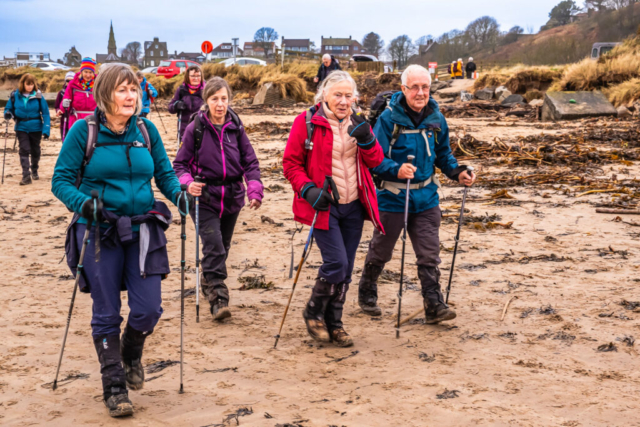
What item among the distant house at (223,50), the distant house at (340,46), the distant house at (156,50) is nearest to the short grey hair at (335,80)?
the distant house at (340,46)

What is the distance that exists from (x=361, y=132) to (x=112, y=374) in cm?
207

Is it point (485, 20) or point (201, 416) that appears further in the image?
point (485, 20)

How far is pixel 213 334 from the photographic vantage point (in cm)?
489

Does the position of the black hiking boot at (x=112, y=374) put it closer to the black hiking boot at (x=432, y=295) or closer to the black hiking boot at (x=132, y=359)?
the black hiking boot at (x=132, y=359)

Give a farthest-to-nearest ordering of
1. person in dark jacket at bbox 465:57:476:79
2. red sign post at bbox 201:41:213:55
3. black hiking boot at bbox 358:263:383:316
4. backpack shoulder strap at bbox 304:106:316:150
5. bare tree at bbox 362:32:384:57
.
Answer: bare tree at bbox 362:32:384:57, person in dark jacket at bbox 465:57:476:79, red sign post at bbox 201:41:213:55, black hiking boot at bbox 358:263:383:316, backpack shoulder strap at bbox 304:106:316:150

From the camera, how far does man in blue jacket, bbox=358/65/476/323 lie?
483cm

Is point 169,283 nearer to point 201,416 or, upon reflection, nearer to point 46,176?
point 201,416

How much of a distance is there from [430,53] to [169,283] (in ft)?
263

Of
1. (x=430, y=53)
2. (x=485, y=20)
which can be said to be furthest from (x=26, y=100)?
(x=485, y=20)

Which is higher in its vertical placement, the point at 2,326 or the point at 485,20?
the point at 485,20

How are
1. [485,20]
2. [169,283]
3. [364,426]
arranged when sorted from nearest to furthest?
1. [364,426]
2. [169,283]
3. [485,20]

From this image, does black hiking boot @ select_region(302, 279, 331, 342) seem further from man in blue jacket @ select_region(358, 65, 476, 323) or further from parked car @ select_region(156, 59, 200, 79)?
parked car @ select_region(156, 59, 200, 79)

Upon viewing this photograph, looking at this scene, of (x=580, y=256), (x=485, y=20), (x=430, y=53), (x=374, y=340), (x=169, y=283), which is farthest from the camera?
(x=485, y=20)

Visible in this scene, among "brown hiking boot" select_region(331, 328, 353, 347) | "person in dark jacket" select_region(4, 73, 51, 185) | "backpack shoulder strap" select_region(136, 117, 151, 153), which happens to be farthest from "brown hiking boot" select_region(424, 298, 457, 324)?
"person in dark jacket" select_region(4, 73, 51, 185)
